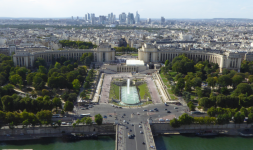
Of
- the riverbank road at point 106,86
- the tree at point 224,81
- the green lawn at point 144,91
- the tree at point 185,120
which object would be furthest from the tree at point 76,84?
the tree at point 224,81

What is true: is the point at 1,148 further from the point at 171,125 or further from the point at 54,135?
the point at 171,125

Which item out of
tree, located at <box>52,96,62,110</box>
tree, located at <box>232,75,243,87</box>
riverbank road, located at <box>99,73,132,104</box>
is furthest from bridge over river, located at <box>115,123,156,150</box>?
tree, located at <box>232,75,243,87</box>

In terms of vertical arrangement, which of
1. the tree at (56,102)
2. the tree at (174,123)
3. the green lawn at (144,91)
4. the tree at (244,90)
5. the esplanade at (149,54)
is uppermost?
the esplanade at (149,54)

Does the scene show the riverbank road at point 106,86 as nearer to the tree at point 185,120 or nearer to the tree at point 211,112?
the tree at point 185,120

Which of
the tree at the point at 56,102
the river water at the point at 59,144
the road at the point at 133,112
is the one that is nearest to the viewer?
the river water at the point at 59,144

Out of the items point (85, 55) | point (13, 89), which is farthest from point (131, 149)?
point (85, 55)

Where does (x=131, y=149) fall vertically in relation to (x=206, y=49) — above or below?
below

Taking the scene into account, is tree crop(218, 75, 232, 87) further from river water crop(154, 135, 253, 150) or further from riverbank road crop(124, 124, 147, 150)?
riverbank road crop(124, 124, 147, 150)

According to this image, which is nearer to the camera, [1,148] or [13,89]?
[1,148]
